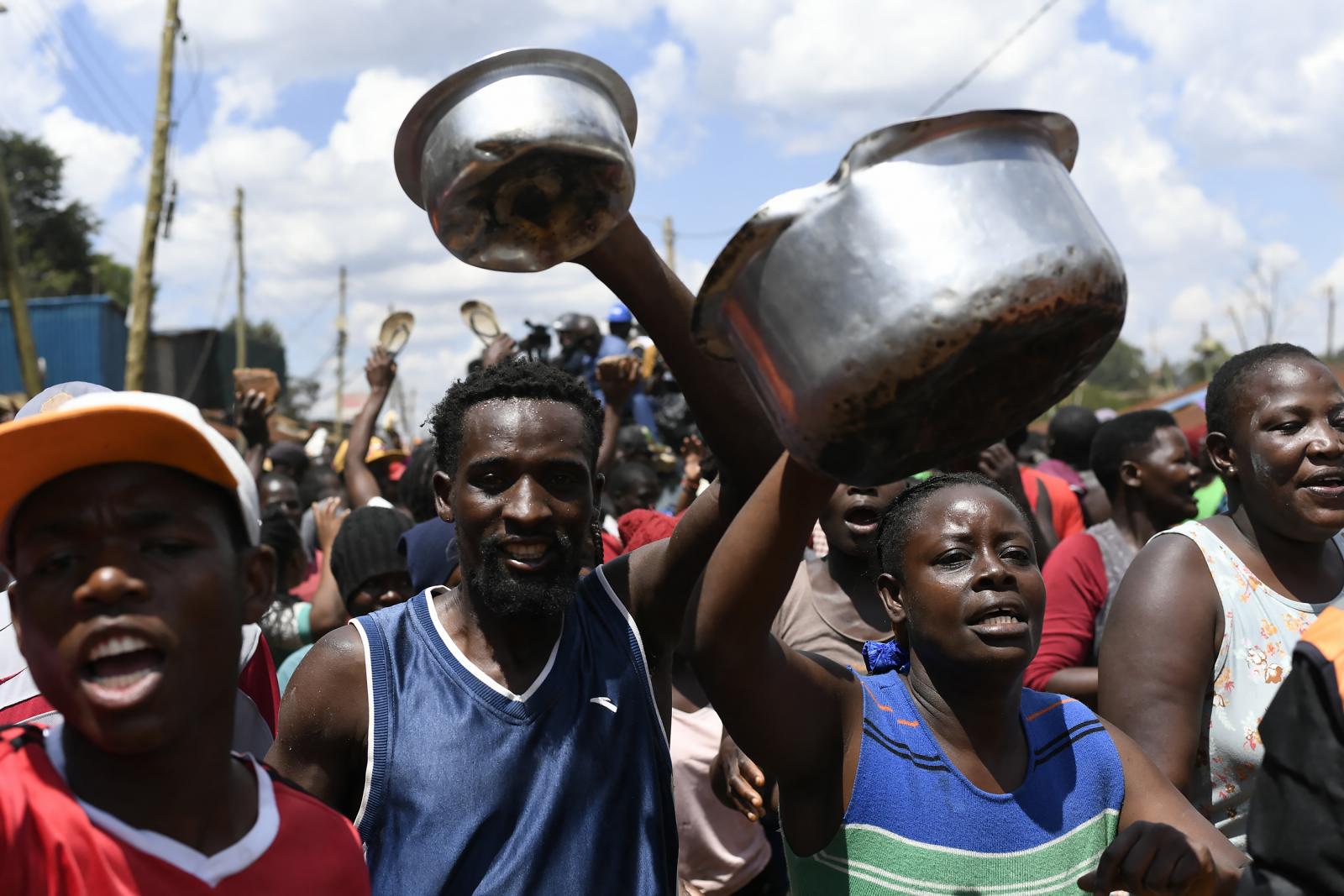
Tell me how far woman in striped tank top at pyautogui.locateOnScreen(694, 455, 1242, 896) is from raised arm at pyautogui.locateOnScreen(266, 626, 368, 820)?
65 cm

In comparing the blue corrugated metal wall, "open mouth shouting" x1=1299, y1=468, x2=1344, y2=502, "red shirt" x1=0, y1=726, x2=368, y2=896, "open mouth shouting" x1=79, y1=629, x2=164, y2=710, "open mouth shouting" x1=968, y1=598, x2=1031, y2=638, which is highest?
"open mouth shouting" x1=1299, y1=468, x2=1344, y2=502

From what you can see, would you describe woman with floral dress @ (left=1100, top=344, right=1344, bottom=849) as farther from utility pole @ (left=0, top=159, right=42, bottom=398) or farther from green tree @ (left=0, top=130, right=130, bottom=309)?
green tree @ (left=0, top=130, right=130, bottom=309)

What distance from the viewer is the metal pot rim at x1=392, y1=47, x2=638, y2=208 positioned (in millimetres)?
2154

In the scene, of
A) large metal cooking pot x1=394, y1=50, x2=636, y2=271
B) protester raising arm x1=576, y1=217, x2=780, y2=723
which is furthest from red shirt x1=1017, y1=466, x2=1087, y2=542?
large metal cooking pot x1=394, y1=50, x2=636, y2=271

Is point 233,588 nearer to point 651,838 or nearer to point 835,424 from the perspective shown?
point 835,424

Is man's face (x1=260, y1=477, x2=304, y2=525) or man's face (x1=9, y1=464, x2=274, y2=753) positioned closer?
man's face (x1=9, y1=464, x2=274, y2=753)

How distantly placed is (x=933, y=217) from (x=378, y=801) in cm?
146

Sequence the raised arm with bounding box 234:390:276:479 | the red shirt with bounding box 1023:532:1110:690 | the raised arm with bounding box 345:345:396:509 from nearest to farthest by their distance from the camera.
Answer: the red shirt with bounding box 1023:532:1110:690 < the raised arm with bounding box 345:345:396:509 < the raised arm with bounding box 234:390:276:479

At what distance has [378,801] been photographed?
2.34m

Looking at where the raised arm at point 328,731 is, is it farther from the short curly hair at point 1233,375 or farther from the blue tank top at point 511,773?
the short curly hair at point 1233,375

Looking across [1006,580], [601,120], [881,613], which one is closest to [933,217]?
[601,120]

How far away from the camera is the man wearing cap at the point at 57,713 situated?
246 cm

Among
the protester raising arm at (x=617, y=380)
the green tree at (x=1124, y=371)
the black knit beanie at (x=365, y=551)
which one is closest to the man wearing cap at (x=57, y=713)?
the black knit beanie at (x=365, y=551)

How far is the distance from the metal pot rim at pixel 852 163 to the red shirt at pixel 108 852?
0.96m
